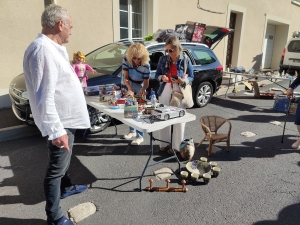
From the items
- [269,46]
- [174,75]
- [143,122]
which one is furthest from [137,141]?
[269,46]

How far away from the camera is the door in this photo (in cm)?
1471

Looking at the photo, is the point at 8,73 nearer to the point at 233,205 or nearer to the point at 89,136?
the point at 89,136

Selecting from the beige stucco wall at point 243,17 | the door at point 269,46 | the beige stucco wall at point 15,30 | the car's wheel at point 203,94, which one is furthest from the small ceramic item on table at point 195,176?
the door at point 269,46

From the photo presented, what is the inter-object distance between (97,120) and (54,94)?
250cm

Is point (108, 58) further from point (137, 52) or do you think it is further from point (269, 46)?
point (269, 46)

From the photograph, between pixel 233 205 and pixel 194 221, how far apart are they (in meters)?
0.53

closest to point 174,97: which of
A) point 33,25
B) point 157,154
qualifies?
point 157,154

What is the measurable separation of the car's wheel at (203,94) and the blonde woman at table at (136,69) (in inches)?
103

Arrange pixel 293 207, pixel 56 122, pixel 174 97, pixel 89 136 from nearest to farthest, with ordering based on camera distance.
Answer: pixel 56 122, pixel 293 207, pixel 174 97, pixel 89 136

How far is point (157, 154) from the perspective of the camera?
12.0 feet

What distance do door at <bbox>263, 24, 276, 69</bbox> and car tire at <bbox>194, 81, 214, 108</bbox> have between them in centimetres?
1058

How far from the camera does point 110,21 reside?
6812 millimetres

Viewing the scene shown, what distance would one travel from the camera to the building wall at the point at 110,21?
5.51 metres

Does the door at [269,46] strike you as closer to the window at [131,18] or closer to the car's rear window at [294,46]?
the car's rear window at [294,46]
